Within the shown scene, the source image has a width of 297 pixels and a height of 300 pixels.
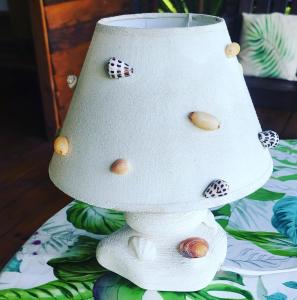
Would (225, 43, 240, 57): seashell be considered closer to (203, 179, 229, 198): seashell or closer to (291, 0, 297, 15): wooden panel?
(203, 179, 229, 198): seashell

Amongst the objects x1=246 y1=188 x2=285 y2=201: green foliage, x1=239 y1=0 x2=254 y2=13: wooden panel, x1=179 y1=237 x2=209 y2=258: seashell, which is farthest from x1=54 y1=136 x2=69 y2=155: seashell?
x1=239 y1=0 x2=254 y2=13: wooden panel

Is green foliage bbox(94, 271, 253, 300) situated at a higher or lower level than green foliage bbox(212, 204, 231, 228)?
higher

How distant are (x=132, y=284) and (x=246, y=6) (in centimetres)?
196

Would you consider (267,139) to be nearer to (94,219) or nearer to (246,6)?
(94,219)

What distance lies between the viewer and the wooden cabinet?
1967 mm

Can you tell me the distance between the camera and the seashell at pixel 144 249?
608 mm

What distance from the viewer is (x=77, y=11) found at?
2.16 m

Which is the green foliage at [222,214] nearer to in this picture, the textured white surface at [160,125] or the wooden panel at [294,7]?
the textured white surface at [160,125]

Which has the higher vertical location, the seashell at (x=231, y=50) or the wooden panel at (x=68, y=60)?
the seashell at (x=231, y=50)

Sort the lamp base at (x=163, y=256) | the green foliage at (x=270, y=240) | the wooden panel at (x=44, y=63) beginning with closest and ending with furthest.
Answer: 1. the lamp base at (x=163, y=256)
2. the green foliage at (x=270, y=240)
3. the wooden panel at (x=44, y=63)

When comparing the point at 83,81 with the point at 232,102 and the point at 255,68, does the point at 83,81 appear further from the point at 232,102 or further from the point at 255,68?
the point at 255,68

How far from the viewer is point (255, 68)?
6.74 feet

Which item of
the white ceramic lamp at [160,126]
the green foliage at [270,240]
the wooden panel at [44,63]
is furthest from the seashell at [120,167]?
the wooden panel at [44,63]

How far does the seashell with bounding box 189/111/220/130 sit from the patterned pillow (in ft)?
5.47
